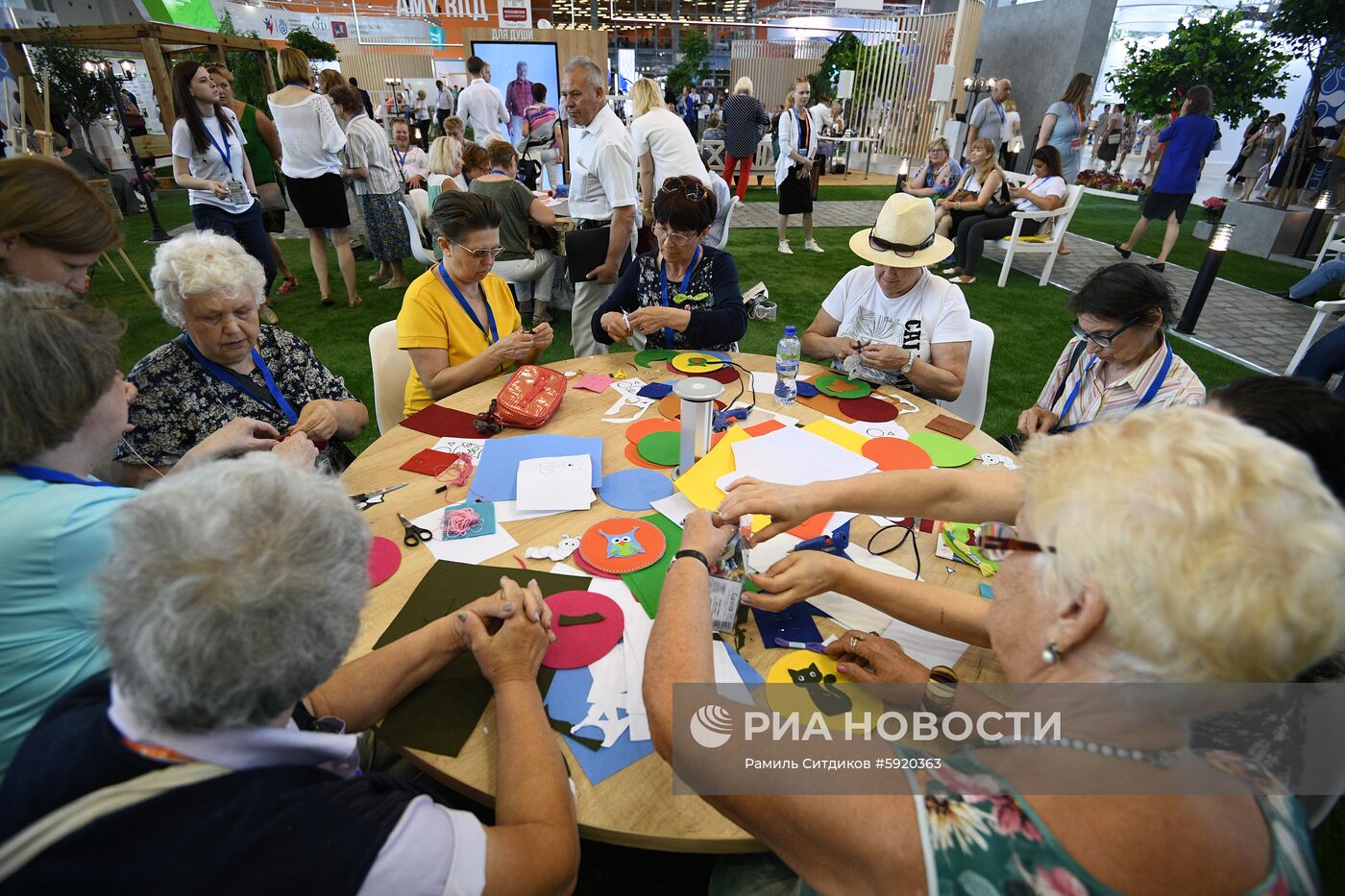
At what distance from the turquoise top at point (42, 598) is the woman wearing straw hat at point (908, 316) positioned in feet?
7.92

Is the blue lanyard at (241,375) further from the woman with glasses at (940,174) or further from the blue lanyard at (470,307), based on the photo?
the woman with glasses at (940,174)

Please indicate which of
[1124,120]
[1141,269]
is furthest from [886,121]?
[1141,269]

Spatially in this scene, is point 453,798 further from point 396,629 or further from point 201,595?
point 201,595

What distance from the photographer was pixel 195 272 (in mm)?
1937

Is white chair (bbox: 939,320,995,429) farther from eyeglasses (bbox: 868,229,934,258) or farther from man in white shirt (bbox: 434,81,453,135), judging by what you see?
man in white shirt (bbox: 434,81,453,135)

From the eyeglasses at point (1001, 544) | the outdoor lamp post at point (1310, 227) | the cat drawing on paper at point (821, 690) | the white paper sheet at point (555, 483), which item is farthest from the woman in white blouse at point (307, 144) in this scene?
the outdoor lamp post at point (1310, 227)

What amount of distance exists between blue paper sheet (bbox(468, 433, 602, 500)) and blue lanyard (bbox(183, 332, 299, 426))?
0.80 meters

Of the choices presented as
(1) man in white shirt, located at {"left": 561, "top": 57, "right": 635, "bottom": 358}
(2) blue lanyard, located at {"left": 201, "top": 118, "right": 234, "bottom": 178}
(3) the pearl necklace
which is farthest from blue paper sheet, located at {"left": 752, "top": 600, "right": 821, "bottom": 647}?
(2) blue lanyard, located at {"left": 201, "top": 118, "right": 234, "bottom": 178}

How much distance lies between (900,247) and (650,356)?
1225 mm

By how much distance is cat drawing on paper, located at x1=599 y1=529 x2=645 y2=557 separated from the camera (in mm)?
1607

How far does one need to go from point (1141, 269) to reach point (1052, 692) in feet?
7.11

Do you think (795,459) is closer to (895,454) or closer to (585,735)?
(895,454)

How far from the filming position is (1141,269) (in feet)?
7.65

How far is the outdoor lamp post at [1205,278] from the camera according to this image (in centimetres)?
546
